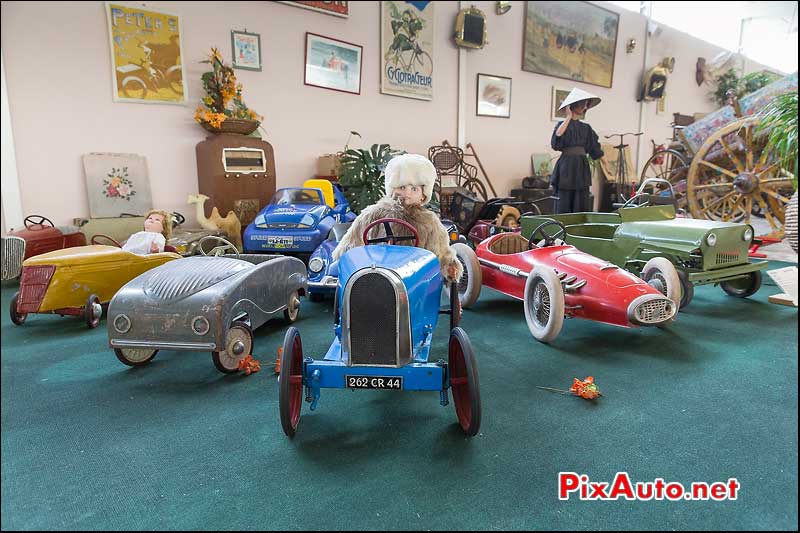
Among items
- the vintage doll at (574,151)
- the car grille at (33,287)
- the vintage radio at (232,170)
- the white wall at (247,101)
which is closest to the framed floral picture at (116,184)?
the white wall at (247,101)

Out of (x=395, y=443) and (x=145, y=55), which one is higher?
(x=145, y=55)

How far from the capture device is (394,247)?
7.73 ft

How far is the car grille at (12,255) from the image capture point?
12.3 feet

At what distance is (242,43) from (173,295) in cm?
458

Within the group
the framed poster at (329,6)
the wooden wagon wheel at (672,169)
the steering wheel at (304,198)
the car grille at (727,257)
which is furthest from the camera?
the wooden wagon wheel at (672,169)

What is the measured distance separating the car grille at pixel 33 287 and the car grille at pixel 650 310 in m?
3.76

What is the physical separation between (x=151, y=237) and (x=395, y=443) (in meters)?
2.86

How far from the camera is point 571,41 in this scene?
941 cm

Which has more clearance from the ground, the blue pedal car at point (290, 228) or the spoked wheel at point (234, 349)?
the blue pedal car at point (290, 228)

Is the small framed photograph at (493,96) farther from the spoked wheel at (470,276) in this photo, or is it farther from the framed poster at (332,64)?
the spoked wheel at (470,276)

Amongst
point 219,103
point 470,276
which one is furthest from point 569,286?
point 219,103

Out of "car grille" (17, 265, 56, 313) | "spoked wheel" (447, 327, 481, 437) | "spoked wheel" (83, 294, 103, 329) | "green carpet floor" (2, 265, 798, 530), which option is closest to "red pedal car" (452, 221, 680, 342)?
"green carpet floor" (2, 265, 798, 530)

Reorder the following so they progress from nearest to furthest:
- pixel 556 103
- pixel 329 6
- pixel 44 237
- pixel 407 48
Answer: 1. pixel 44 237
2. pixel 329 6
3. pixel 407 48
4. pixel 556 103

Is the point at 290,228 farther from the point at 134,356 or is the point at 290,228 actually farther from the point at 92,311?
the point at 134,356
